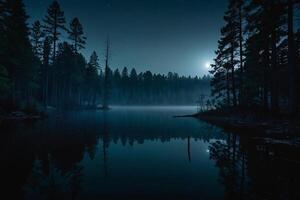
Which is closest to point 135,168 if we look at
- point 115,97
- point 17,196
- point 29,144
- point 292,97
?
point 17,196

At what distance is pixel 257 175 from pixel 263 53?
1812 cm

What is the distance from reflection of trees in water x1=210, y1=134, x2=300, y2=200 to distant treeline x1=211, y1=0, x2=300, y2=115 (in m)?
9.36

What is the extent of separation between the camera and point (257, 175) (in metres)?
5.21

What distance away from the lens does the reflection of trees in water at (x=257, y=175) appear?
13.9 feet

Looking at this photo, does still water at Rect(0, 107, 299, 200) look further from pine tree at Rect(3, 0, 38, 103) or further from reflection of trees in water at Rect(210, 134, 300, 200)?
pine tree at Rect(3, 0, 38, 103)

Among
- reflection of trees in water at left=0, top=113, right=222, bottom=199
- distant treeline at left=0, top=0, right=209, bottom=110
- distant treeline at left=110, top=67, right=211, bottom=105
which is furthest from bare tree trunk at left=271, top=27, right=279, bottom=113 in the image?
distant treeline at left=110, top=67, right=211, bottom=105

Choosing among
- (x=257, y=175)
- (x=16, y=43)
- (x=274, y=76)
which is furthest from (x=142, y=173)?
(x=16, y=43)

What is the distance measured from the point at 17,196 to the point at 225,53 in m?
26.0

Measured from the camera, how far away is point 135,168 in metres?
6.52

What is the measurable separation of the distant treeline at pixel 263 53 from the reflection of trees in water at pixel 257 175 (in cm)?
936

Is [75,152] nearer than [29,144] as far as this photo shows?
Yes

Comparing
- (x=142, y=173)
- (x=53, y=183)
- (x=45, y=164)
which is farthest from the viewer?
(x=45, y=164)

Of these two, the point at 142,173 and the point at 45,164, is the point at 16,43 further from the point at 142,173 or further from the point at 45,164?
the point at 142,173

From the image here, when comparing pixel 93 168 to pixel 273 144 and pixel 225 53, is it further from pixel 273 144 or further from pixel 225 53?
pixel 225 53
